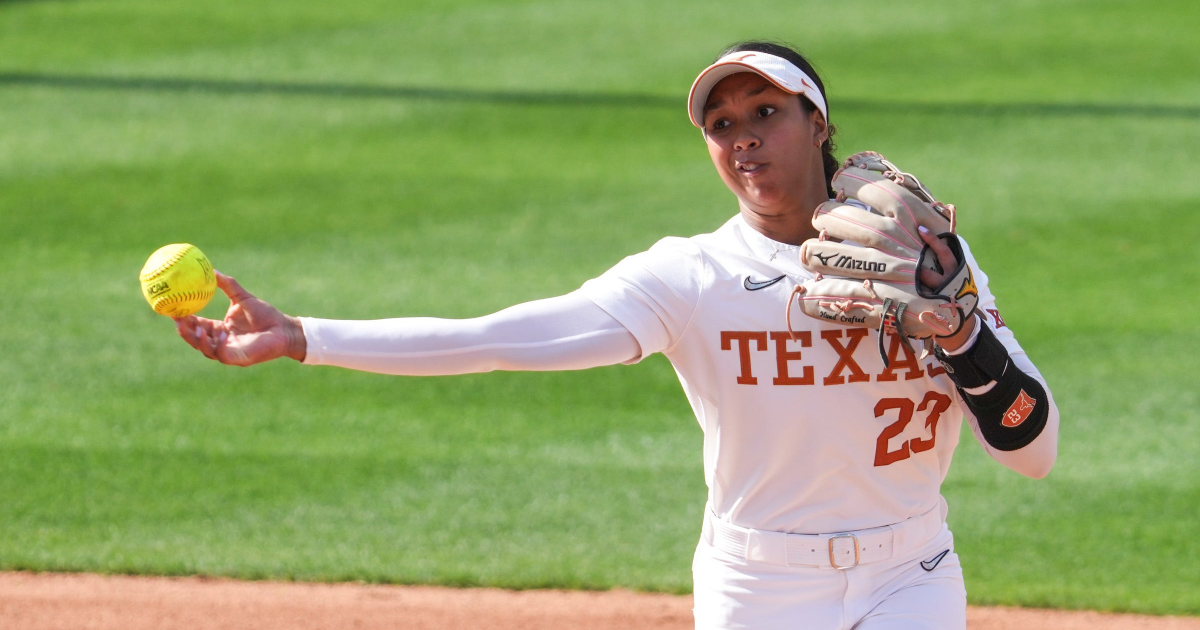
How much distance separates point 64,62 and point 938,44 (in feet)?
25.2

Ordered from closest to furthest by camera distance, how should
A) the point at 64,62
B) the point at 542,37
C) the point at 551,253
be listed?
the point at 551,253 < the point at 64,62 < the point at 542,37

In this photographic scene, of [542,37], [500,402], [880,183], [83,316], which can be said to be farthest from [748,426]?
[542,37]

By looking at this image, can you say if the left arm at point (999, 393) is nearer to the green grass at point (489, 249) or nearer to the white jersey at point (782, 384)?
the white jersey at point (782, 384)

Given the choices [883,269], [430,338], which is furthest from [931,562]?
[430,338]

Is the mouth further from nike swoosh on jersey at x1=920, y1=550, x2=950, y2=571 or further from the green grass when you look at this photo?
the green grass

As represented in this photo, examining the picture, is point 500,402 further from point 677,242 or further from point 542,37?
point 542,37

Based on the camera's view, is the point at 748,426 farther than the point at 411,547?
No

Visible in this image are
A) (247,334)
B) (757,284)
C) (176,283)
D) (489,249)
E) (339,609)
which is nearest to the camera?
(247,334)

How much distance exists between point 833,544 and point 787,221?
636 millimetres

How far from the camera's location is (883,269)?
2.61 meters

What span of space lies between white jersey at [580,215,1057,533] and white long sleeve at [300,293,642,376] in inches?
1.8

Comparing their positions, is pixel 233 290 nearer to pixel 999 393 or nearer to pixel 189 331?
pixel 189 331

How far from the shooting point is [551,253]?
834 cm

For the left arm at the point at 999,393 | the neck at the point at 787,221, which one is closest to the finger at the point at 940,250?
the left arm at the point at 999,393
